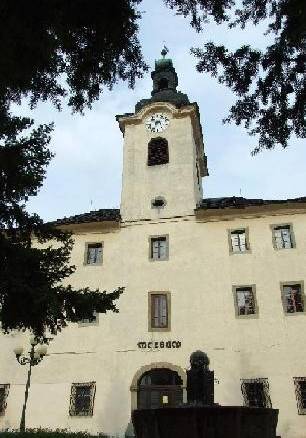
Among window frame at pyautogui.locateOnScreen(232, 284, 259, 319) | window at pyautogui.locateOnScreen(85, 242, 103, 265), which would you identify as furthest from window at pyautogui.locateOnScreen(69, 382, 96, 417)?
window frame at pyautogui.locateOnScreen(232, 284, 259, 319)

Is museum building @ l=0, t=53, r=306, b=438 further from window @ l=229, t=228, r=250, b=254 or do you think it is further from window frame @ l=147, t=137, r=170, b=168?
window frame @ l=147, t=137, r=170, b=168

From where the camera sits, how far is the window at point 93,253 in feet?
80.3

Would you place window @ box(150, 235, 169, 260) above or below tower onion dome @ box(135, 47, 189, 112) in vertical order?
below

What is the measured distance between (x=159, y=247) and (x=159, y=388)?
6.84 meters

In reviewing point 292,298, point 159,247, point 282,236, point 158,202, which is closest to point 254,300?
point 292,298

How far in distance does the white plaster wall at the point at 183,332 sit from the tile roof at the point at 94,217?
4.88 feet

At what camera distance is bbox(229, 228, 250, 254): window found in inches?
920

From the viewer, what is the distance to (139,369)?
21.1 m

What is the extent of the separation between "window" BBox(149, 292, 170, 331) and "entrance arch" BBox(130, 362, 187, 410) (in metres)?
1.69

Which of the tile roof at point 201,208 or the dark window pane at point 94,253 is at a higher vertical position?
the tile roof at point 201,208

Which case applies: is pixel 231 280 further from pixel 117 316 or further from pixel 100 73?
pixel 100 73

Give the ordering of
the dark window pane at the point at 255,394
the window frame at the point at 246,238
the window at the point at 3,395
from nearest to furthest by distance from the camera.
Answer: the dark window pane at the point at 255,394
the window at the point at 3,395
the window frame at the point at 246,238

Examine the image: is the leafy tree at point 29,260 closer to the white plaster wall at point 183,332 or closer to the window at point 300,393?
the white plaster wall at point 183,332

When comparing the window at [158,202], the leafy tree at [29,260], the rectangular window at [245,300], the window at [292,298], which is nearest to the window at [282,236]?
the window at [292,298]
